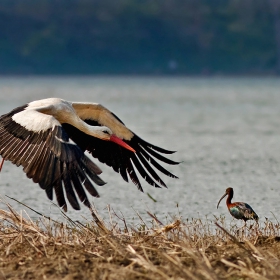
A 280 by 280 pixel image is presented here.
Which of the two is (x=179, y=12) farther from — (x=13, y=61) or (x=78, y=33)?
(x=13, y=61)

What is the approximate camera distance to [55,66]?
110000mm

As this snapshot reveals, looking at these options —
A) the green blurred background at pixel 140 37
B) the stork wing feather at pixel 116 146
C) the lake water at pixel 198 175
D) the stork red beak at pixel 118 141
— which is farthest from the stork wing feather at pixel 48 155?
the green blurred background at pixel 140 37

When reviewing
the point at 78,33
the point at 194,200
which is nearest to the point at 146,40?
the point at 78,33

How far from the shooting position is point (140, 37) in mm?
119062

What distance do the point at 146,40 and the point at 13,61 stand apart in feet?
64.2

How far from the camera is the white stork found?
25.2 feet

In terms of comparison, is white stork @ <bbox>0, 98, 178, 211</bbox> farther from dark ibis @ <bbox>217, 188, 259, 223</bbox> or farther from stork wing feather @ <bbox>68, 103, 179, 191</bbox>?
dark ibis @ <bbox>217, 188, 259, 223</bbox>

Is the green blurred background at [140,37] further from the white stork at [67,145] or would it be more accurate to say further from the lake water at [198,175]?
A: the white stork at [67,145]

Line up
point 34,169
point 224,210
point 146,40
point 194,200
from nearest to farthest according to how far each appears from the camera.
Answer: point 34,169
point 224,210
point 194,200
point 146,40

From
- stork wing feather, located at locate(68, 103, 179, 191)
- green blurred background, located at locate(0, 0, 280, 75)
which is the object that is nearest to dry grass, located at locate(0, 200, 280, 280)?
stork wing feather, located at locate(68, 103, 179, 191)

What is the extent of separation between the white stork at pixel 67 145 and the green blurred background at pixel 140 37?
9682cm

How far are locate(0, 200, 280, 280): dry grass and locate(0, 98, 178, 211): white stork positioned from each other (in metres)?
0.44

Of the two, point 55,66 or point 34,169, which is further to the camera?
point 55,66

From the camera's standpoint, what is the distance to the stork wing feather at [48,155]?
7621mm
